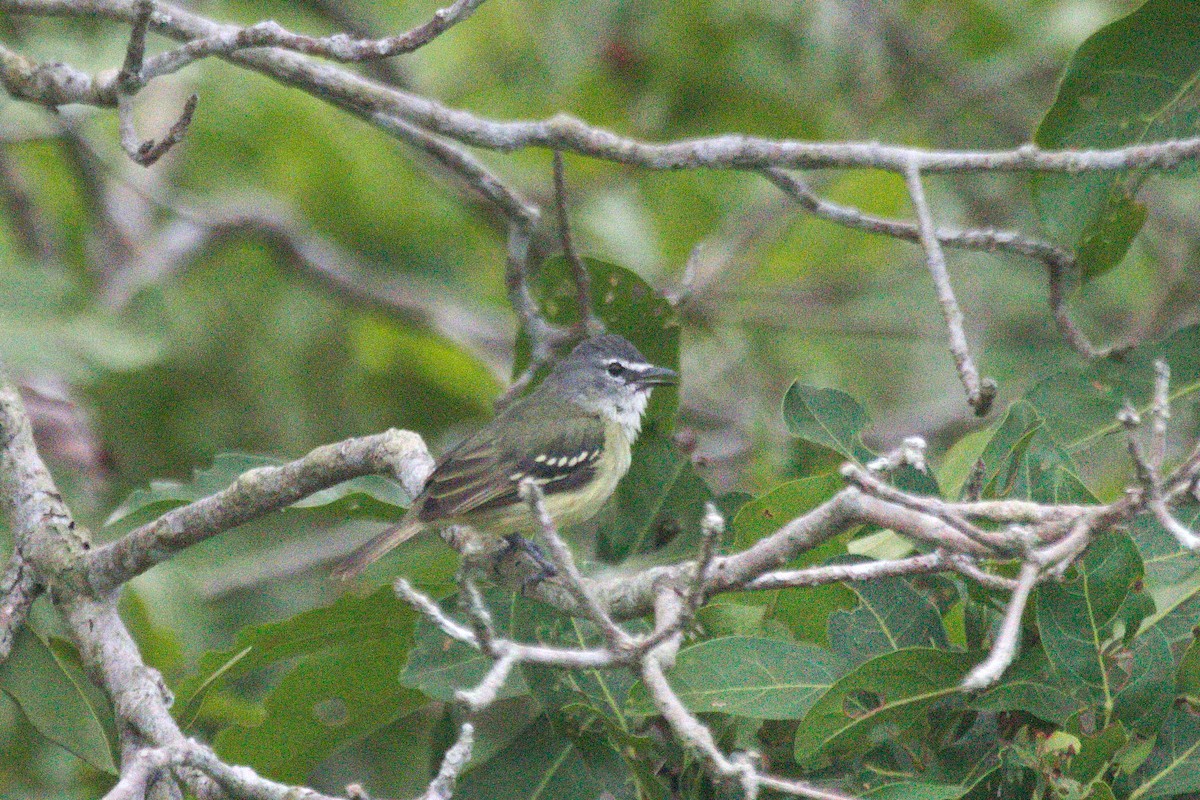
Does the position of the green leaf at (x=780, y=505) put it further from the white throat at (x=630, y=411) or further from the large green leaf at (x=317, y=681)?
the white throat at (x=630, y=411)

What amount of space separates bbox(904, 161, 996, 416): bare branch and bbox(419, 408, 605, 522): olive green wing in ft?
5.54

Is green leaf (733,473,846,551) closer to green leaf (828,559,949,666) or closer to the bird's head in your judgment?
green leaf (828,559,949,666)

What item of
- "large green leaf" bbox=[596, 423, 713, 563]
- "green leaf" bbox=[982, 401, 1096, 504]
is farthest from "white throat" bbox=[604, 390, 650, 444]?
"green leaf" bbox=[982, 401, 1096, 504]

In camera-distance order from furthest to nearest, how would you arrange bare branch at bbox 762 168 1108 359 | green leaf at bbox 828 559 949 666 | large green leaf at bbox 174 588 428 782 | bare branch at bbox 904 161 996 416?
bare branch at bbox 762 168 1108 359 → large green leaf at bbox 174 588 428 782 → bare branch at bbox 904 161 996 416 → green leaf at bbox 828 559 949 666

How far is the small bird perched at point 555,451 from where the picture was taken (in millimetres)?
4672

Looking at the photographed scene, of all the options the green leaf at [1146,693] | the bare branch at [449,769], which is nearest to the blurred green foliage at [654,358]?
the green leaf at [1146,693]

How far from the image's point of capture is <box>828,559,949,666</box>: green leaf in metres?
3.15

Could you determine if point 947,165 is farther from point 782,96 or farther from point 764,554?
point 782,96

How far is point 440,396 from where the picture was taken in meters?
7.39

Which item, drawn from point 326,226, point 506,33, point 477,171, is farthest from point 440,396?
point 477,171

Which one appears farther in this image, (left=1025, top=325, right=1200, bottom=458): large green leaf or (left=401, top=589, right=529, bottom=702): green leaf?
(left=1025, top=325, right=1200, bottom=458): large green leaf

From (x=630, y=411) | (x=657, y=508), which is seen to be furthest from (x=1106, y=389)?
(x=630, y=411)

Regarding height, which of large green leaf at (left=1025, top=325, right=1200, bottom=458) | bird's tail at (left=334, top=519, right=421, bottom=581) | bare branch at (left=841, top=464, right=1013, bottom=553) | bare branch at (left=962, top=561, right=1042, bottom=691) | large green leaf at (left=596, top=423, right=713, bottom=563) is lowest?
bird's tail at (left=334, top=519, right=421, bottom=581)

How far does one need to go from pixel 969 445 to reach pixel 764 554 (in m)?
1.68
